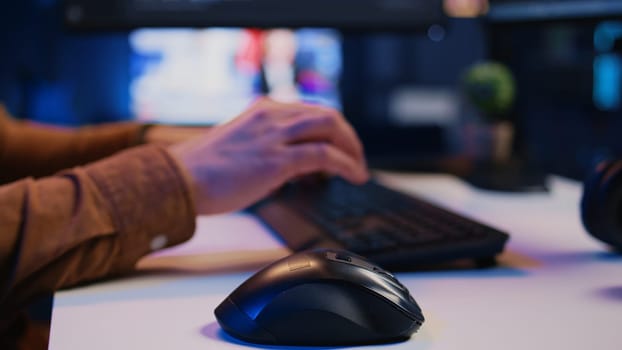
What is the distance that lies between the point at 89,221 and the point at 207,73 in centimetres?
97

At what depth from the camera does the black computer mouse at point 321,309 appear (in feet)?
1.32

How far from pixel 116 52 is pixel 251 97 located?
298 millimetres

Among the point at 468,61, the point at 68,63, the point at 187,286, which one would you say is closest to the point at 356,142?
the point at 187,286

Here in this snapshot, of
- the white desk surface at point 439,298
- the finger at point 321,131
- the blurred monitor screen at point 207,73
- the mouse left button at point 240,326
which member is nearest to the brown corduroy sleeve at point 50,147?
the white desk surface at point 439,298

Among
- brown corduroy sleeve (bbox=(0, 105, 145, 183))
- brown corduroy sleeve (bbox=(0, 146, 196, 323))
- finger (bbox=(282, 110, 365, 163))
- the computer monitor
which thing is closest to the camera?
brown corduroy sleeve (bbox=(0, 146, 196, 323))

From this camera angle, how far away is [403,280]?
21.5 inches

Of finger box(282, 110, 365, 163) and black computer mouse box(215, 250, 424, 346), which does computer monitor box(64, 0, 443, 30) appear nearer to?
finger box(282, 110, 365, 163)

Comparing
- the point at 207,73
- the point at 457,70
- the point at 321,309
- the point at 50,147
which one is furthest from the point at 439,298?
the point at 457,70

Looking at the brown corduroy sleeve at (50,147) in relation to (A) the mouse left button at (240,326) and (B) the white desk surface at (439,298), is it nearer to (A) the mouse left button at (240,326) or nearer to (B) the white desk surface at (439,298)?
(B) the white desk surface at (439,298)

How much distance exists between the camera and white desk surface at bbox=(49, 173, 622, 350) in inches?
16.4

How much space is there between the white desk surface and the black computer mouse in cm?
1

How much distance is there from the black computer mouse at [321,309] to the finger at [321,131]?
229 millimetres

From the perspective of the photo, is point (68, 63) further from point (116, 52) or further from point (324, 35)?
point (324, 35)

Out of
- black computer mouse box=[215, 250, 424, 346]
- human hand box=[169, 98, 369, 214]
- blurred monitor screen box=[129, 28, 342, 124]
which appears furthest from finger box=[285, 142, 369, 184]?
blurred monitor screen box=[129, 28, 342, 124]
